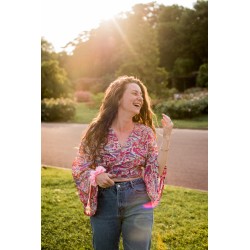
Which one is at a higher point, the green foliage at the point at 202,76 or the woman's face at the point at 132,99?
the green foliage at the point at 202,76

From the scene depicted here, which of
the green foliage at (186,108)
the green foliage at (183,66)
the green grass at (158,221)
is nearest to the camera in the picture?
the green grass at (158,221)

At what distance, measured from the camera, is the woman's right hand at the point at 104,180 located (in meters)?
1.39

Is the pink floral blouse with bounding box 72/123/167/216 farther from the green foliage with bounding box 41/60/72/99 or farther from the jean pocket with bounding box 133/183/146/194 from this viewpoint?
the green foliage with bounding box 41/60/72/99

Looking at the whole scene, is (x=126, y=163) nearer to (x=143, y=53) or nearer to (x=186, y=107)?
(x=186, y=107)

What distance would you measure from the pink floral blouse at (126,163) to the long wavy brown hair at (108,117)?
2 centimetres

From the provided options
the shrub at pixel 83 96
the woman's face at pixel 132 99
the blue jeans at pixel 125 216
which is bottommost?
the blue jeans at pixel 125 216

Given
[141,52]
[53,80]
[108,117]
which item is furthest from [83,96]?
[108,117]

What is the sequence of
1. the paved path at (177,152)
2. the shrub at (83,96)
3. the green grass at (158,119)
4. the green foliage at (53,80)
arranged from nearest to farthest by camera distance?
the paved path at (177,152) → the green grass at (158,119) → the green foliage at (53,80) → the shrub at (83,96)

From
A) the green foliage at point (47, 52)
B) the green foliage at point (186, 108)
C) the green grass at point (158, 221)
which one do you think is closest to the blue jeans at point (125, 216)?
the green grass at point (158, 221)

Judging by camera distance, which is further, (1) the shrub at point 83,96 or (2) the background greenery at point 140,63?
(1) the shrub at point 83,96

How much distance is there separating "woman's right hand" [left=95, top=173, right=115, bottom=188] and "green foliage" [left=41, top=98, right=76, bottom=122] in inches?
269

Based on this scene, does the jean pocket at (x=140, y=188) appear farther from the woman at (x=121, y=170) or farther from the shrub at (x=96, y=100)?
the shrub at (x=96, y=100)

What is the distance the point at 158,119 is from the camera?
6.55 meters
